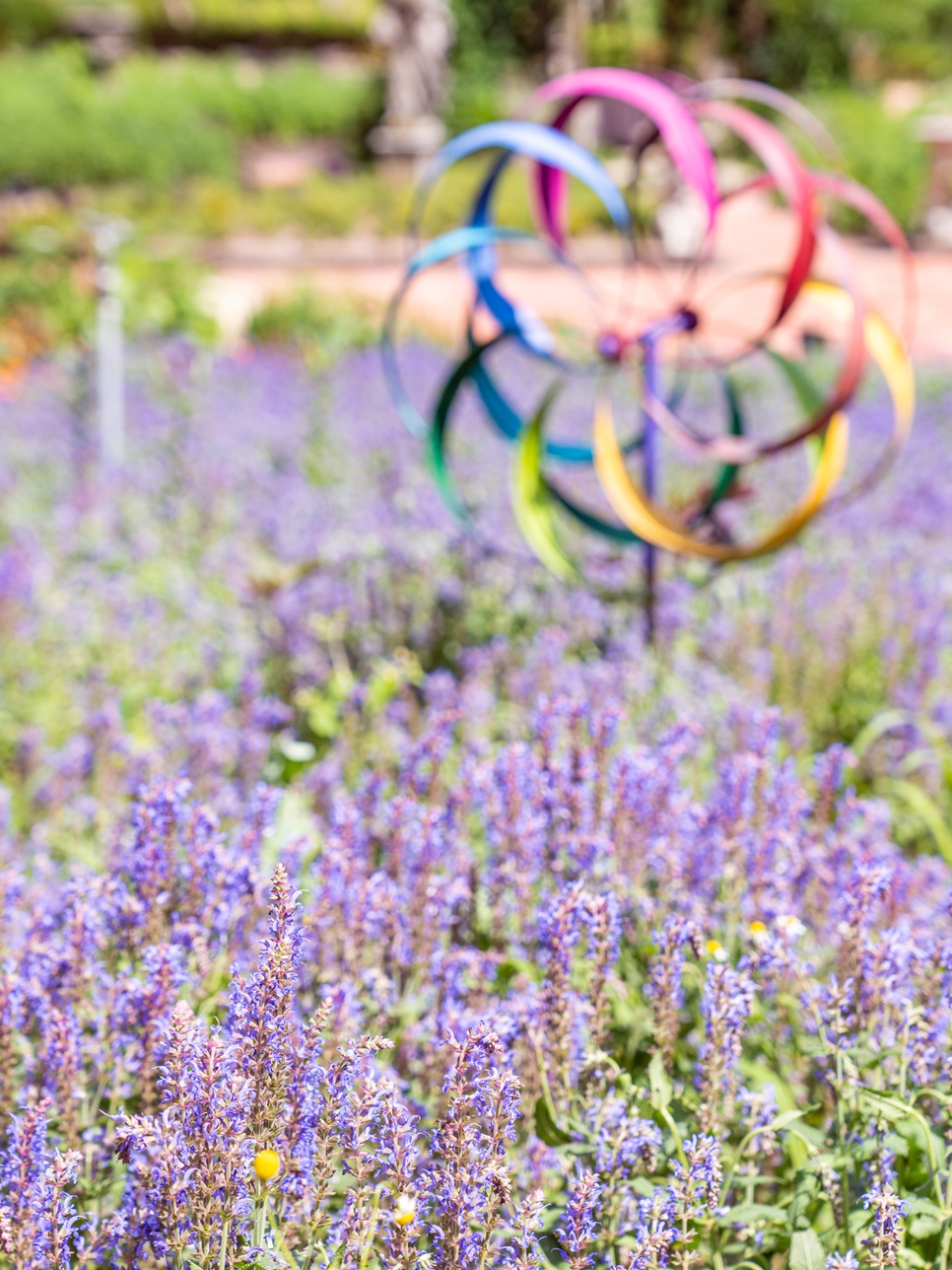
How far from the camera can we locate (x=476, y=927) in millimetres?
2213

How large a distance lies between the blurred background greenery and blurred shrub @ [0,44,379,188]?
4 cm

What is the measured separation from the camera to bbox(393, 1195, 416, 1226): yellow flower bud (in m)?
1.21

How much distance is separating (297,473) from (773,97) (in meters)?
3.32

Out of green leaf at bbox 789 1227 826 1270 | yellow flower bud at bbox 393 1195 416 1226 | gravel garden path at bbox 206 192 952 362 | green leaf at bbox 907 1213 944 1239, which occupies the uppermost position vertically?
yellow flower bud at bbox 393 1195 416 1226

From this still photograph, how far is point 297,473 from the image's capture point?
6.40m

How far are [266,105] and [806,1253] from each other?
1080 inches

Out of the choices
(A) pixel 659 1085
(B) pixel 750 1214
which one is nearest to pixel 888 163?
(A) pixel 659 1085

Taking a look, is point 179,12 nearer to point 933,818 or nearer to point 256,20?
point 256,20

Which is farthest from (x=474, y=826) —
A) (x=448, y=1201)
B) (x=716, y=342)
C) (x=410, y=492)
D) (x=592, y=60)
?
(x=592, y=60)

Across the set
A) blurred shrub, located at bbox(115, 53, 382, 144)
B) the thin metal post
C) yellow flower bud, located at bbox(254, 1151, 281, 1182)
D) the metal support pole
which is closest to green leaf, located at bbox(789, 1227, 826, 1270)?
yellow flower bud, located at bbox(254, 1151, 281, 1182)

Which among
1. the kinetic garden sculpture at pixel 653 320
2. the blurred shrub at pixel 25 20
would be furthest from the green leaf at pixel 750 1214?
the blurred shrub at pixel 25 20

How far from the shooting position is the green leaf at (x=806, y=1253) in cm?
140

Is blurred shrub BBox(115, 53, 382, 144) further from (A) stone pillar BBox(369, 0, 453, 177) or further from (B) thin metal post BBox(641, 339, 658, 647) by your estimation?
(B) thin metal post BBox(641, 339, 658, 647)

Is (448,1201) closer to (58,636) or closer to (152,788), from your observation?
(152,788)
